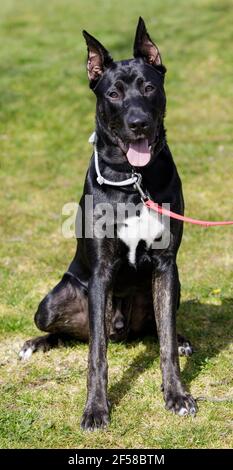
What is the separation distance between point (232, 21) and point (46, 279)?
10.3 meters

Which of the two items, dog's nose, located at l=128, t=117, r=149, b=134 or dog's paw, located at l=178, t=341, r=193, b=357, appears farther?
dog's paw, located at l=178, t=341, r=193, b=357

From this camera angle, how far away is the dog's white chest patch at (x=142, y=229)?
14.1 ft

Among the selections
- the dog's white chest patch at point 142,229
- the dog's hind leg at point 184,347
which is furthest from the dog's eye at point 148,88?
the dog's hind leg at point 184,347

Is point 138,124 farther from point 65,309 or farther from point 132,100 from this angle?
point 65,309

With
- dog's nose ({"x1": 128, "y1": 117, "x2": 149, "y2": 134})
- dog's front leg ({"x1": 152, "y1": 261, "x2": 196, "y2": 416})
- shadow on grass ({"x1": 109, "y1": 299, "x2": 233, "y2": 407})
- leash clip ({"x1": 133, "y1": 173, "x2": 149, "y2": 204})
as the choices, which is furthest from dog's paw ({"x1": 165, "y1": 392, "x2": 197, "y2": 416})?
dog's nose ({"x1": 128, "y1": 117, "x2": 149, "y2": 134})

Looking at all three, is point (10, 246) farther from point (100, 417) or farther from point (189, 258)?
point (100, 417)

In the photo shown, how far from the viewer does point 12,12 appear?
57.8 ft

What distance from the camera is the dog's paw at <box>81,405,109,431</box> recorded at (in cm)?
403

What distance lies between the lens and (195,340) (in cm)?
529

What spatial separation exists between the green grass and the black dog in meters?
0.28

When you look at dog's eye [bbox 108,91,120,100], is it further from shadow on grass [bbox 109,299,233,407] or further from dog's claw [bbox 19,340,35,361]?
dog's claw [bbox 19,340,35,361]

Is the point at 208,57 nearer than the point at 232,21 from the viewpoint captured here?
Yes

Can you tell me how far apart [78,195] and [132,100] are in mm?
4836

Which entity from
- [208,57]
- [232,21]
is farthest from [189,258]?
[232,21]
